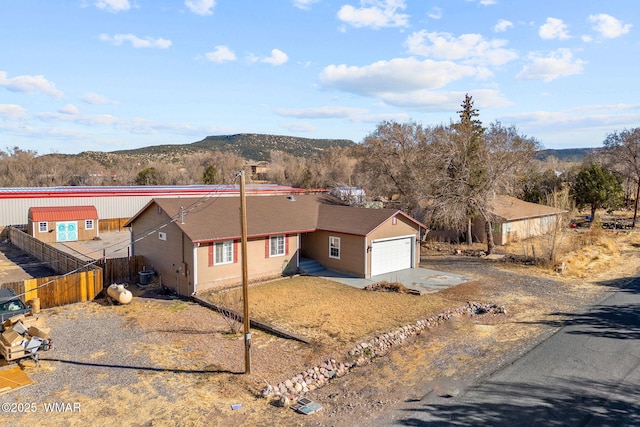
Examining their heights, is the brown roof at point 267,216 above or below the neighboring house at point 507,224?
above

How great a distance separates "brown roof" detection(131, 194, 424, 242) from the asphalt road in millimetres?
11704

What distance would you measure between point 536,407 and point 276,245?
52.1 feet

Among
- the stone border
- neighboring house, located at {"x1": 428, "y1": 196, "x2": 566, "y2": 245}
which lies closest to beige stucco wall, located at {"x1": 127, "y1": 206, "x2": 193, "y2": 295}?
the stone border

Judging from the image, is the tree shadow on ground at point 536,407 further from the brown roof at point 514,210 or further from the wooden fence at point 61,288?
the brown roof at point 514,210

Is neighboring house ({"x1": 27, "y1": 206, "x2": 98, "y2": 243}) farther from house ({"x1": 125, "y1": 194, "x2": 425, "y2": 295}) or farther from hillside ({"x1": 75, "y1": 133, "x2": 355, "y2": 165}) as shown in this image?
hillside ({"x1": 75, "y1": 133, "x2": 355, "y2": 165})

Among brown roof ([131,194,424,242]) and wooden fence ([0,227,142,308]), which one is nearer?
wooden fence ([0,227,142,308])

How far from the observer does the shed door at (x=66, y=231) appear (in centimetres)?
3684

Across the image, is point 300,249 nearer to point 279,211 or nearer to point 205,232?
point 279,211

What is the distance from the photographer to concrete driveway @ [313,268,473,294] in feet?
74.0

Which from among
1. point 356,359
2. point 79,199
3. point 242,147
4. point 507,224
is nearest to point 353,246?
point 356,359

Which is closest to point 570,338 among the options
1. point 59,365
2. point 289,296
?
point 289,296

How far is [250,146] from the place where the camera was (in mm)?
155875

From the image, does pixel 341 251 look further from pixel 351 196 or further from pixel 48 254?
pixel 48 254

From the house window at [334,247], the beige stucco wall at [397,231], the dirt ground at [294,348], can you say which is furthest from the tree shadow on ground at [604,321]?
the house window at [334,247]
